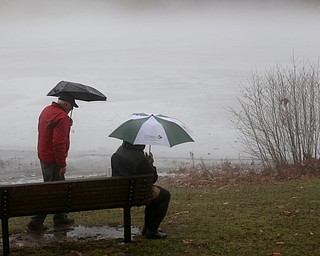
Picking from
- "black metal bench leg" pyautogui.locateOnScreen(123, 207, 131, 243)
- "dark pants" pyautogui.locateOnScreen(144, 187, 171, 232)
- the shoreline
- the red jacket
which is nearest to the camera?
"black metal bench leg" pyautogui.locateOnScreen(123, 207, 131, 243)

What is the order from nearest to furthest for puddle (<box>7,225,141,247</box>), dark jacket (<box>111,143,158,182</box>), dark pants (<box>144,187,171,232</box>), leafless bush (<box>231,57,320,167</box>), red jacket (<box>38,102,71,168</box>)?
1. dark jacket (<box>111,143,158,182</box>)
2. dark pants (<box>144,187,171,232</box>)
3. puddle (<box>7,225,141,247</box>)
4. red jacket (<box>38,102,71,168</box>)
5. leafless bush (<box>231,57,320,167</box>)

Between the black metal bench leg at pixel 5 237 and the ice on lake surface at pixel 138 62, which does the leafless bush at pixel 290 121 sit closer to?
the ice on lake surface at pixel 138 62

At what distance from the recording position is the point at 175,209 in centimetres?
929

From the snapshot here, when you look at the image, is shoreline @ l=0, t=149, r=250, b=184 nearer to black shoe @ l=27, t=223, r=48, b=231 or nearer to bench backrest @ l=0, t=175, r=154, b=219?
black shoe @ l=27, t=223, r=48, b=231

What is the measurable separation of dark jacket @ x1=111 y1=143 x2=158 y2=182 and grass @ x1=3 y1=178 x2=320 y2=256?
29.8 inches

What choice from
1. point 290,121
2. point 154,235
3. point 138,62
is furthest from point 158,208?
point 138,62

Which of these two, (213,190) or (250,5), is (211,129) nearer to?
(213,190)

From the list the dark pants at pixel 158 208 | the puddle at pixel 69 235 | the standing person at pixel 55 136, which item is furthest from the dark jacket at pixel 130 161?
the puddle at pixel 69 235

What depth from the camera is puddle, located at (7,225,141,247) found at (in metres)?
6.98

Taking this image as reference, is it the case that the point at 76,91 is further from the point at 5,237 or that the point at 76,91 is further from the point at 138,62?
the point at 138,62

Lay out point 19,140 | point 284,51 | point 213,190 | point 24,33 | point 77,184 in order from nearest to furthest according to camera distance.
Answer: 1. point 77,184
2. point 213,190
3. point 19,140
4. point 284,51
5. point 24,33

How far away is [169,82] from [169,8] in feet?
114

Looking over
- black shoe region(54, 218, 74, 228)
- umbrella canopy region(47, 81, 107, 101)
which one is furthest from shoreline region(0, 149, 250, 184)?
umbrella canopy region(47, 81, 107, 101)

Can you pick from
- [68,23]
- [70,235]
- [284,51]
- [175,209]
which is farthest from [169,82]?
[68,23]
